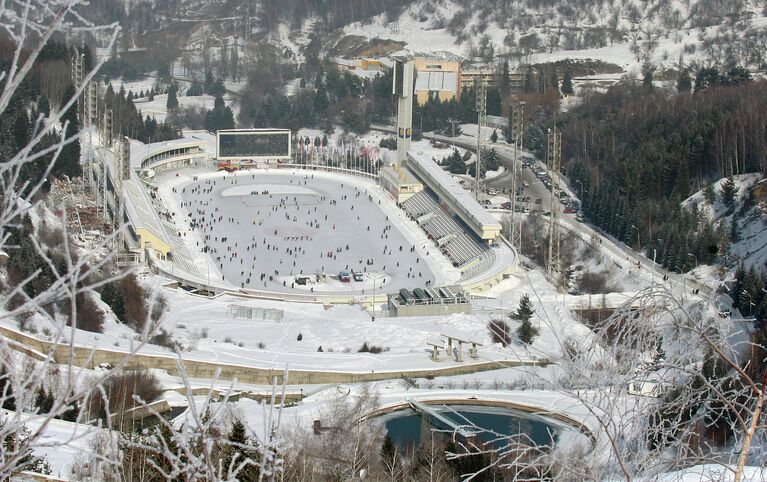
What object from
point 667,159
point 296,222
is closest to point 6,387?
point 296,222

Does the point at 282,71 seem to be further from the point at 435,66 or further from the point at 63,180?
the point at 63,180

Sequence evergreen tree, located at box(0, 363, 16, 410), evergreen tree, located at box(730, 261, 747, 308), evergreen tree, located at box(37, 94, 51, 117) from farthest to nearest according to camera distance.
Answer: evergreen tree, located at box(37, 94, 51, 117)
evergreen tree, located at box(730, 261, 747, 308)
evergreen tree, located at box(0, 363, 16, 410)

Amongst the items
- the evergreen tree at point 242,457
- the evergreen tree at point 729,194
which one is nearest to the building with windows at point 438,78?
the evergreen tree at point 729,194

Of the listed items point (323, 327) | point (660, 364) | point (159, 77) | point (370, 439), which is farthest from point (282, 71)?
point (660, 364)

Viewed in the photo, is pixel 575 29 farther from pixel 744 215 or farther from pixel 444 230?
pixel 744 215

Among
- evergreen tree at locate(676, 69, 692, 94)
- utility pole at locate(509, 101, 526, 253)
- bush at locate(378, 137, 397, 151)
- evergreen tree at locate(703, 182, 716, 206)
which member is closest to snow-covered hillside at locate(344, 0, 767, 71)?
evergreen tree at locate(676, 69, 692, 94)

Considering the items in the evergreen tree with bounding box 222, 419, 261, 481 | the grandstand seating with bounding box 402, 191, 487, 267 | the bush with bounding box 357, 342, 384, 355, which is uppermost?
the evergreen tree with bounding box 222, 419, 261, 481

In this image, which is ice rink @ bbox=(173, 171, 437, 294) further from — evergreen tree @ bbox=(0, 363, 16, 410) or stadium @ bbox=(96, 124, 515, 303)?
evergreen tree @ bbox=(0, 363, 16, 410)

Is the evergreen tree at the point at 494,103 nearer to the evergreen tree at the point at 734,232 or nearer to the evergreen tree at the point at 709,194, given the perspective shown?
the evergreen tree at the point at 709,194
